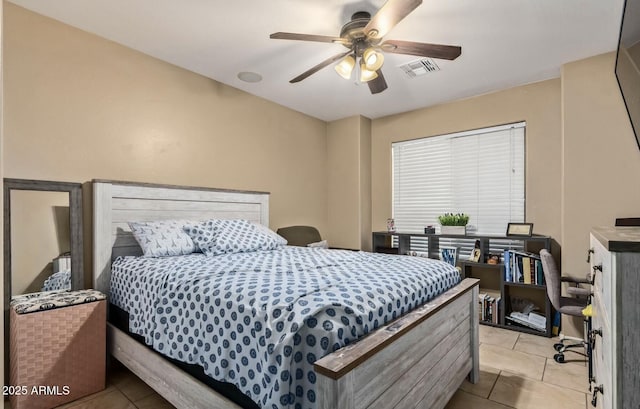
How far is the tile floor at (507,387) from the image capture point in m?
1.92

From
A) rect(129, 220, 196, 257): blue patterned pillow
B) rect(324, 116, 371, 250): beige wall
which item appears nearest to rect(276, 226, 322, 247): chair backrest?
rect(324, 116, 371, 250): beige wall

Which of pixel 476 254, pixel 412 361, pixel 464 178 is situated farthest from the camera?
pixel 464 178

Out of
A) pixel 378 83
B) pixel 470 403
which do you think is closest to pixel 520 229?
pixel 470 403

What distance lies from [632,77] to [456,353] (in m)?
1.90

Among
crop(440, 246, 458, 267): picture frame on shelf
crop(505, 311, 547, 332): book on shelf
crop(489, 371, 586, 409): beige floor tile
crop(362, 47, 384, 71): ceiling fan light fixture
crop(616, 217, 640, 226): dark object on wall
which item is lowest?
crop(489, 371, 586, 409): beige floor tile

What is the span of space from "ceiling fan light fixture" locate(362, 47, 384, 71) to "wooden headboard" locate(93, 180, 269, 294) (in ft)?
6.16

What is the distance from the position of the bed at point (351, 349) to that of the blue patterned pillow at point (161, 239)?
21 centimetres

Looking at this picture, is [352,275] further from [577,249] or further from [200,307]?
[577,249]

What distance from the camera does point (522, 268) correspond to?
124 inches

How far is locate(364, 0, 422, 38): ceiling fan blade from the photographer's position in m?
1.63

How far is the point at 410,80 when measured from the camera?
3295mm

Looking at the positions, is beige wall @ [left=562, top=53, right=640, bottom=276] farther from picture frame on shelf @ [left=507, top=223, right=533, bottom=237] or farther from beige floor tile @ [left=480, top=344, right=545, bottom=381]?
beige floor tile @ [left=480, top=344, right=545, bottom=381]

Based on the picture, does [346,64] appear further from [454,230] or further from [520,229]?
[520,229]

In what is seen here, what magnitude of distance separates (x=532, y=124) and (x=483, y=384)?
8.66 feet
